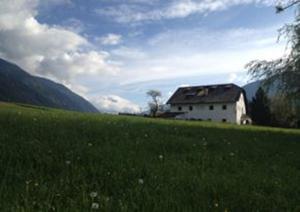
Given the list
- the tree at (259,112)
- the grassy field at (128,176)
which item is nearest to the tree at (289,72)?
the grassy field at (128,176)

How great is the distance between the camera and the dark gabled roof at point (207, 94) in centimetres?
9025

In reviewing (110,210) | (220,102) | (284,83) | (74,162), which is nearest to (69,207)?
(110,210)

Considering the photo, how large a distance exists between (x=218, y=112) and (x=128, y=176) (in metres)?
86.7

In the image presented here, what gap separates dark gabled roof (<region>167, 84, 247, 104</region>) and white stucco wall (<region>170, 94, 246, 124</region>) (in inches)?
49.2

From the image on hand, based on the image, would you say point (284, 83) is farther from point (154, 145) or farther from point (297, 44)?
point (154, 145)

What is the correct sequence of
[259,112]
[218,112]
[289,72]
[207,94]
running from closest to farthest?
[289,72]
[259,112]
[218,112]
[207,94]

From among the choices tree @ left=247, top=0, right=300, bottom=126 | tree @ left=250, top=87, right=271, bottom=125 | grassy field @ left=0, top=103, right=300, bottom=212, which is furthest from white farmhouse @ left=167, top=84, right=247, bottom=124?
grassy field @ left=0, top=103, right=300, bottom=212

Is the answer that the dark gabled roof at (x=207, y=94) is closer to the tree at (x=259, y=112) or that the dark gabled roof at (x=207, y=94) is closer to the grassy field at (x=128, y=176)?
the tree at (x=259, y=112)

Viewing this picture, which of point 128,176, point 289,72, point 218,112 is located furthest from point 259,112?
point 128,176

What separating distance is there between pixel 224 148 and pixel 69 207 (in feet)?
22.2

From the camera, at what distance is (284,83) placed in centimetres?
2258

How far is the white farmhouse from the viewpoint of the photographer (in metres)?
89.7

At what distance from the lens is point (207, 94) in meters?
94.5

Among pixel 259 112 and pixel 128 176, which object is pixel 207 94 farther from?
pixel 128 176
